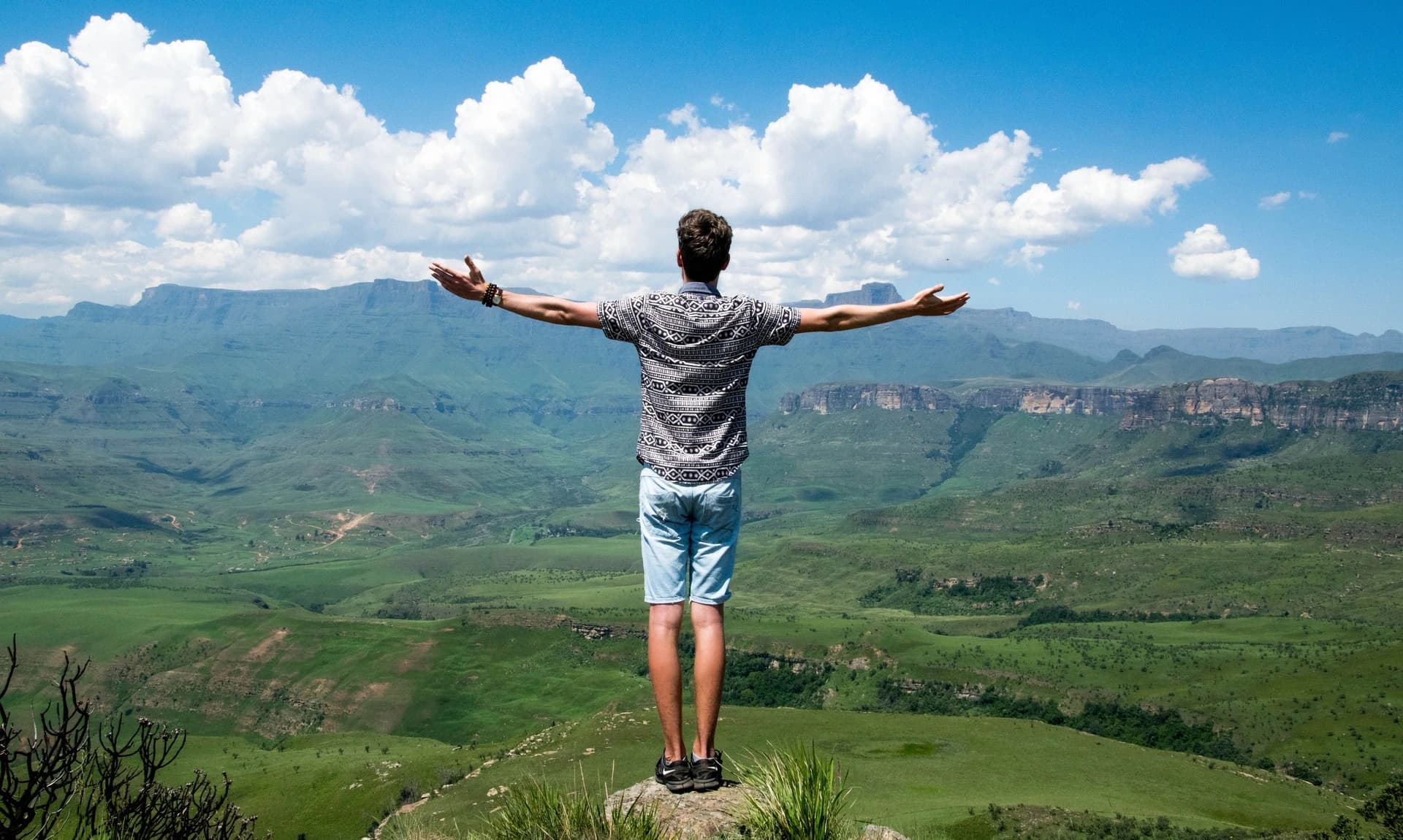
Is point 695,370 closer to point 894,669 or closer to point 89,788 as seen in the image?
point 89,788

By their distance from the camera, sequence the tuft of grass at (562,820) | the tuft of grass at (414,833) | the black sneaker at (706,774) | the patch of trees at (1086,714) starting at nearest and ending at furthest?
the tuft of grass at (562,820) < the tuft of grass at (414,833) < the black sneaker at (706,774) < the patch of trees at (1086,714)

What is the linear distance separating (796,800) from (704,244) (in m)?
4.34

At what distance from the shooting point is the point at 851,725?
62312mm

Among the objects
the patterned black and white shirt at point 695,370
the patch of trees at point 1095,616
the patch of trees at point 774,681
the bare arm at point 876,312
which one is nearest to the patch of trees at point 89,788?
the patterned black and white shirt at point 695,370

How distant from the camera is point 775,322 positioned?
25.2 ft

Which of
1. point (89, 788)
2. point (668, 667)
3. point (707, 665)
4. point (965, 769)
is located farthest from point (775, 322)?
point (965, 769)

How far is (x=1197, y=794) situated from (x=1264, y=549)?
3888 inches

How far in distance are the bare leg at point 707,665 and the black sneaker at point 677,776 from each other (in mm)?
214

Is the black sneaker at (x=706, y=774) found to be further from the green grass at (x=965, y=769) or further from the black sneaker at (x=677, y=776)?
the green grass at (x=965, y=769)

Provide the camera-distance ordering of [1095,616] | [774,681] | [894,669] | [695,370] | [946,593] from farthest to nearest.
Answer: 1. [946,593]
2. [1095,616]
3. [774,681]
4. [894,669]
5. [695,370]

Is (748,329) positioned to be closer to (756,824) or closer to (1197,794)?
(756,824)

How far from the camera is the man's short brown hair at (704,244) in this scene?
295 inches

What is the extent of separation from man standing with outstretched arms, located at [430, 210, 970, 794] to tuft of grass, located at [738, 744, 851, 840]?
98 centimetres

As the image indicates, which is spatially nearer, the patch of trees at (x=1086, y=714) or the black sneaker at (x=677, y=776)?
the black sneaker at (x=677, y=776)
